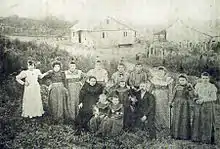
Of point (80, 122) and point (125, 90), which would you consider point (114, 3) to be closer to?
point (125, 90)

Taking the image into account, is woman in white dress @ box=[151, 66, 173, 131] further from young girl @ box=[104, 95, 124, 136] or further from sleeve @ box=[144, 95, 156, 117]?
young girl @ box=[104, 95, 124, 136]

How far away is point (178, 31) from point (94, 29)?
707 millimetres

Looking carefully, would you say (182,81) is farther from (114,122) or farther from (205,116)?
(114,122)

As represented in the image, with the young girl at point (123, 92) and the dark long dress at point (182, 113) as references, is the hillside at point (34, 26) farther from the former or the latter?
the dark long dress at point (182, 113)

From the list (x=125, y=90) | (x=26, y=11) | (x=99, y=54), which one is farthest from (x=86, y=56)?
(x=26, y=11)

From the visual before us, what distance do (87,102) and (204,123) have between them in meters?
0.99

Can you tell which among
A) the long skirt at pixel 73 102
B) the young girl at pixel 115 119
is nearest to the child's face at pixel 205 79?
the young girl at pixel 115 119

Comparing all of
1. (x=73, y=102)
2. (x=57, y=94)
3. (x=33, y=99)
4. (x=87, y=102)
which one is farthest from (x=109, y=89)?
(x=33, y=99)

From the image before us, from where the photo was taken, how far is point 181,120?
3.16 meters

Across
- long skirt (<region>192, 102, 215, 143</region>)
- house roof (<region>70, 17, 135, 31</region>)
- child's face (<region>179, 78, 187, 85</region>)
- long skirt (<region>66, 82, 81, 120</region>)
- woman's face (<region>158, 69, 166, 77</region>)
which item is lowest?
long skirt (<region>192, 102, 215, 143</region>)

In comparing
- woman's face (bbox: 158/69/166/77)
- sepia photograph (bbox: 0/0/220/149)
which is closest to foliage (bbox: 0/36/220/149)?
sepia photograph (bbox: 0/0/220/149)

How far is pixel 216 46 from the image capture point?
314 cm

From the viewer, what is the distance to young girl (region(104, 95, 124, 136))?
3195 millimetres

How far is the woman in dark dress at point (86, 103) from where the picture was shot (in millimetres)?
3215
